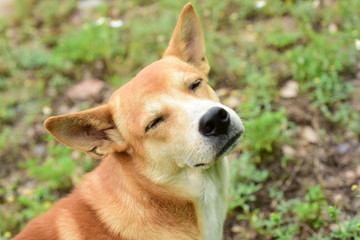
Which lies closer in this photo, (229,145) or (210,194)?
(229,145)

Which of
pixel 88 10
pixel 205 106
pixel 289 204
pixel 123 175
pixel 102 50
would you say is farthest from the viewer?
pixel 88 10

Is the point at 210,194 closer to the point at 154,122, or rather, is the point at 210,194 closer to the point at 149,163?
the point at 149,163

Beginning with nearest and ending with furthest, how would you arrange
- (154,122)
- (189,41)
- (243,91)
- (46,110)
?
(154,122)
(189,41)
(243,91)
(46,110)

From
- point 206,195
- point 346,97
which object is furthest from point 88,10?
point 206,195

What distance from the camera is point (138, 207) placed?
3.01 meters

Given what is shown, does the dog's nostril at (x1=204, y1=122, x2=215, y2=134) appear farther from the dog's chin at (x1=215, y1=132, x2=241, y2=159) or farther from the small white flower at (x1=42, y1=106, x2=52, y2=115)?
the small white flower at (x1=42, y1=106, x2=52, y2=115)

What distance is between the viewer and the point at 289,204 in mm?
3852

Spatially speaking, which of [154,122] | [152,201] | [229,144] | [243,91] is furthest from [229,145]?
[243,91]

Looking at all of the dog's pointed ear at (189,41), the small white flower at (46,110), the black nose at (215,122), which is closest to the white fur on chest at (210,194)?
the black nose at (215,122)

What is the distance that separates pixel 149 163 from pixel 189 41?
3.71 feet

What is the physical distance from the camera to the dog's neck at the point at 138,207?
9.78ft

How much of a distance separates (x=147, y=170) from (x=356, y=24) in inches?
134

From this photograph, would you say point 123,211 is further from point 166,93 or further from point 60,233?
point 166,93

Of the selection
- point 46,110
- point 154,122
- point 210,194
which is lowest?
point 46,110
